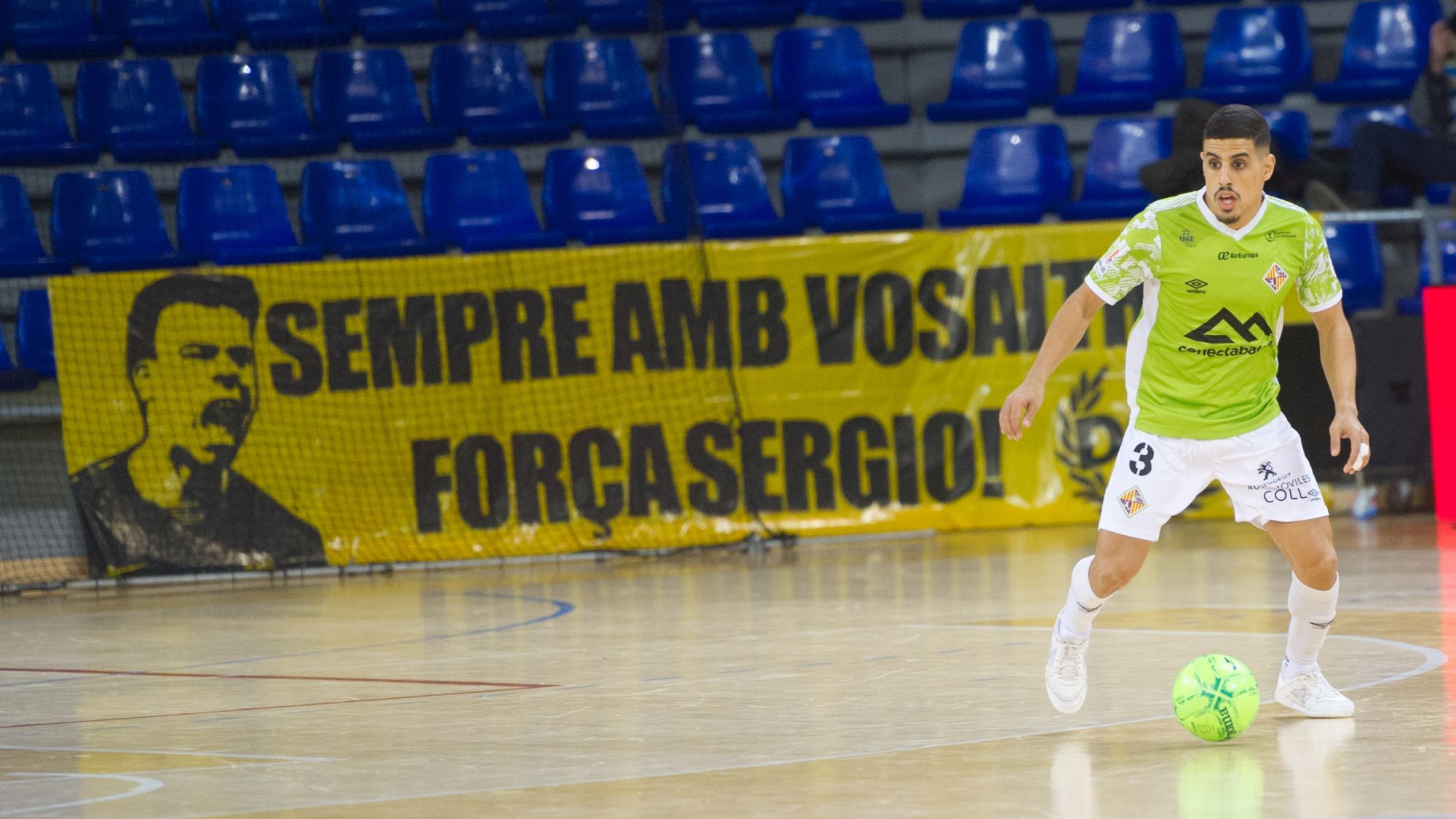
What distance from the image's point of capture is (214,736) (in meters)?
6.65

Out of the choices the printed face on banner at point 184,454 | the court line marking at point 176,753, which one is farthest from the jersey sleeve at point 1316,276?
the printed face on banner at point 184,454

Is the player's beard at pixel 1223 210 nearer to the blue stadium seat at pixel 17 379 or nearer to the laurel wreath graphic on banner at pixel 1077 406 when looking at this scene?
the laurel wreath graphic on banner at pixel 1077 406

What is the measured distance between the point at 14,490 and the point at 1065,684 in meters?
9.24

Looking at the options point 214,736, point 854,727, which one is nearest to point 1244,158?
point 854,727

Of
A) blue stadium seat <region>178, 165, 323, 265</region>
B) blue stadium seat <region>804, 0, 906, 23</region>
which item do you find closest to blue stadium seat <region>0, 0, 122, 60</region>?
blue stadium seat <region>178, 165, 323, 265</region>

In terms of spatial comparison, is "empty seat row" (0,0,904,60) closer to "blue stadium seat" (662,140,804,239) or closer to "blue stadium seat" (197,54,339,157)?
"blue stadium seat" (197,54,339,157)

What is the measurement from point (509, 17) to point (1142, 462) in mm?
10774

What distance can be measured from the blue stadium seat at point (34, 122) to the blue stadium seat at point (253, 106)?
101 cm

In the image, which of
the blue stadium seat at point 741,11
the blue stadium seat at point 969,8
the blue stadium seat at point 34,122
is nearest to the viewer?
the blue stadium seat at point 34,122

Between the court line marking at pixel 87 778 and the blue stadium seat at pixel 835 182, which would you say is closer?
the court line marking at pixel 87 778

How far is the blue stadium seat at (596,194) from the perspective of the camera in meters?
15.0

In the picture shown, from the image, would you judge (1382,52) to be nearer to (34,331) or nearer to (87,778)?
(34,331)

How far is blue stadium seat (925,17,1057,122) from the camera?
1592 cm

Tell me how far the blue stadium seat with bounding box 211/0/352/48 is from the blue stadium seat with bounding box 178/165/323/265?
1476 mm
